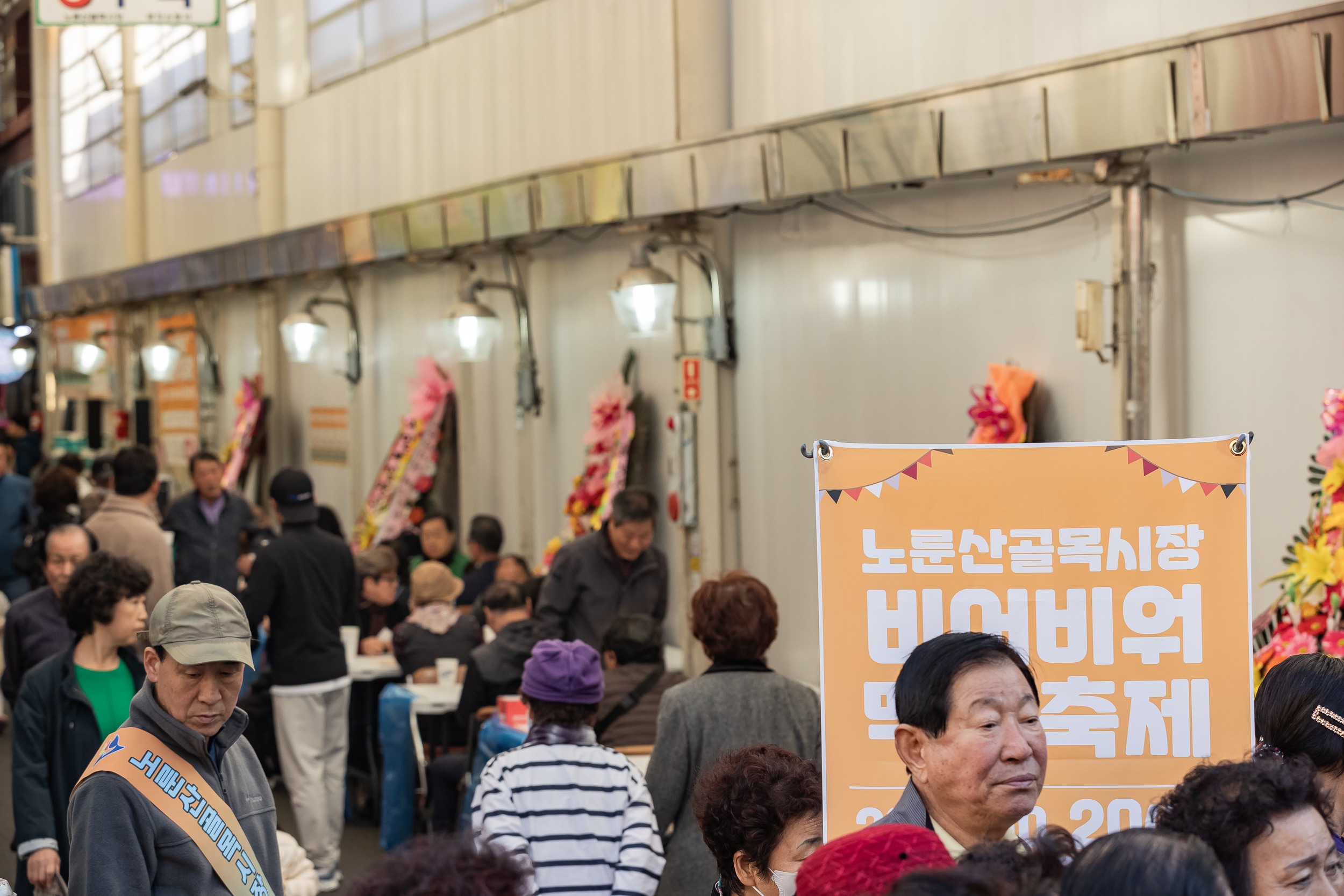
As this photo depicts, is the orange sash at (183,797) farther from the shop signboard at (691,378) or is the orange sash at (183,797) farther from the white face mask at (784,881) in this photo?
the shop signboard at (691,378)

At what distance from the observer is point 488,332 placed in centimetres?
812

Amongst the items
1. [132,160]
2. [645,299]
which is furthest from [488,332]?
[132,160]

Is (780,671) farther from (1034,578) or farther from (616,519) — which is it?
(1034,578)

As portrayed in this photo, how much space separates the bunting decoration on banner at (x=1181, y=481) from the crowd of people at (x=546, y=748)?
37 cm

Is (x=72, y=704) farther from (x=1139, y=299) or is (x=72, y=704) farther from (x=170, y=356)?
(x=170, y=356)

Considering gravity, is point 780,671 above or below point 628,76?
below

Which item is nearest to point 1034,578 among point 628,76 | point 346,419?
point 628,76

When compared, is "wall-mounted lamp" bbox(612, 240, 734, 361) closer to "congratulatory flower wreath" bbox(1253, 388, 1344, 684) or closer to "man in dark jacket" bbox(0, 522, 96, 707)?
"man in dark jacket" bbox(0, 522, 96, 707)

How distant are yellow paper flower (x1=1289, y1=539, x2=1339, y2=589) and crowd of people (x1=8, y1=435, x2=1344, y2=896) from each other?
1056 mm

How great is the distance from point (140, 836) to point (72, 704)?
1.42m

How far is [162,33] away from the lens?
1521cm

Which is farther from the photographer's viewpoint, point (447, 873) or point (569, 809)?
point (569, 809)

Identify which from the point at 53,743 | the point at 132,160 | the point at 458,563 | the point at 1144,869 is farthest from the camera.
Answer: the point at 132,160

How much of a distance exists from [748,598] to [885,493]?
1144mm
